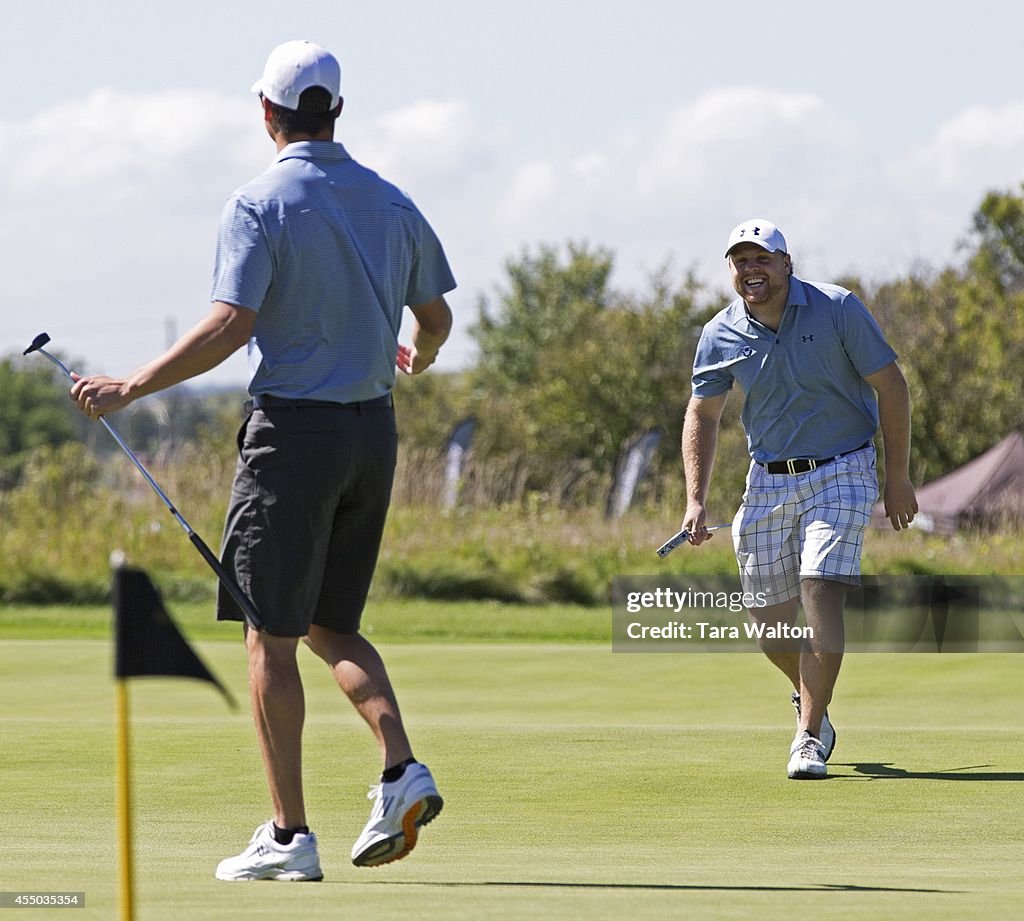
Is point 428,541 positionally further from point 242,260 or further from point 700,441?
point 242,260

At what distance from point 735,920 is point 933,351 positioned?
32.3 metres

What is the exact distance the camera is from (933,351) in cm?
3519

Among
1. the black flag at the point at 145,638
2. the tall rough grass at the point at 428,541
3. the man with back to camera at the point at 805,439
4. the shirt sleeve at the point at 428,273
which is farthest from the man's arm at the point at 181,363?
the tall rough grass at the point at 428,541

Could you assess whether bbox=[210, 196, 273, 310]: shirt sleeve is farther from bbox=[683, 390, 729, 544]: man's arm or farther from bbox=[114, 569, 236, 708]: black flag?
bbox=[683, 390, 729, 544]: man's arm

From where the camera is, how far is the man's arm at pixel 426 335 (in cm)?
518

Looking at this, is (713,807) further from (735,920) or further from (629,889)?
(735,920)

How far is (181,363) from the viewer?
4594mm

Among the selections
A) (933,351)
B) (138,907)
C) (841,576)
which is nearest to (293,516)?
(138,907)

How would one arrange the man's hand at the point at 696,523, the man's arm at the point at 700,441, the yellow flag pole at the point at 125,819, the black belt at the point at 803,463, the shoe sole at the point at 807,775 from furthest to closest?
1. the man's arm at the point at 700,441
2. the man's hand at the point at 696,523
3. the black belt at the point at 803,463
4. the shoe sole at the point at 807,775
5. the yellow flag pole at the point at 125,819

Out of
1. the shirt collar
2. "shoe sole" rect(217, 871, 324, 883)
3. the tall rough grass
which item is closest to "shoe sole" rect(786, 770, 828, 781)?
"shoe sole" rect(217, 871, 324, 883)

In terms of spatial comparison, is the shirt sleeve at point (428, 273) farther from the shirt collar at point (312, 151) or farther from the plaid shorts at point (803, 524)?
the plaid shorts at point (803, 524)

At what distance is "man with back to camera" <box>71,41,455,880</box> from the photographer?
461 cm

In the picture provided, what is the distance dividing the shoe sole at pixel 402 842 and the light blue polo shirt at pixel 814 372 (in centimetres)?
303

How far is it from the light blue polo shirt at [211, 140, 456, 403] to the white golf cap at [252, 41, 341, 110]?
0.42 feet
